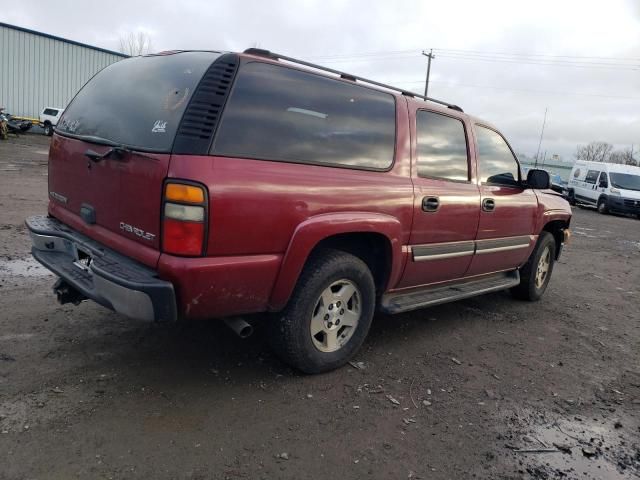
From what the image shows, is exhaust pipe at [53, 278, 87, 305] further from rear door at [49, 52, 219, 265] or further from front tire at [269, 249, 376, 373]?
front tire at [269, 249, 376, 373]

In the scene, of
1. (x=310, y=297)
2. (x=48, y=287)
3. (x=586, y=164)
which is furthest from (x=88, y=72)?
(x=310, y=297)

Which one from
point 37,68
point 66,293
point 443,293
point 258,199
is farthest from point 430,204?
point 37,68

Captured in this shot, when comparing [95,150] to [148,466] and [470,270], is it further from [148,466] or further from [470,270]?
[470,270]

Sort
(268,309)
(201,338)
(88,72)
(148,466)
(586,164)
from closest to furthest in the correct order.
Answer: (148,466)
(268,309)
(201,338)
(586,164)
(88,72)

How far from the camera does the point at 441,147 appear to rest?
13.7 ft

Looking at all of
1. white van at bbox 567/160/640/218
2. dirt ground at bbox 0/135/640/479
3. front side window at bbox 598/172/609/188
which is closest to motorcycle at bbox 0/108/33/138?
dirt ground at bbox 0/135/640/479

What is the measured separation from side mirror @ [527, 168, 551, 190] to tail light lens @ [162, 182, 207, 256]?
11.8 feet

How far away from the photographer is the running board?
3873mm

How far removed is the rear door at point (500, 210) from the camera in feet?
15.0

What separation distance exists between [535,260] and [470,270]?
1.47 metres

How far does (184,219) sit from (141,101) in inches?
36.8

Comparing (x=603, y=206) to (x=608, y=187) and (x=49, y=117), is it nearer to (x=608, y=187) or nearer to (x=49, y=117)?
(x=608, y=187)

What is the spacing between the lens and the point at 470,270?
4609 millimetres

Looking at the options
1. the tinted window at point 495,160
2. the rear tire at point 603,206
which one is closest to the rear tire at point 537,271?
the tinted window at point 495,160
